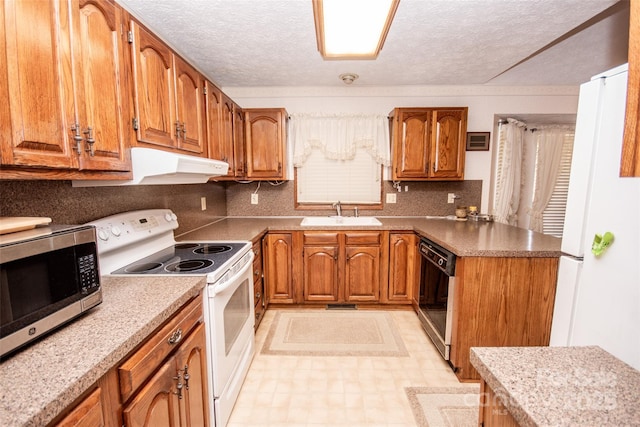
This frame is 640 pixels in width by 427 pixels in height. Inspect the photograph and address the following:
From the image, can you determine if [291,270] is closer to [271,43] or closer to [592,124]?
[271,43]

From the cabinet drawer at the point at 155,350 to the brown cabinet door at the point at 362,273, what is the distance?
1769 mm

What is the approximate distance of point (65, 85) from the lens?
94 centimetres

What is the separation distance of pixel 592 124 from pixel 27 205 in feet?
7.52

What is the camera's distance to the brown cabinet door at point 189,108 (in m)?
1.69

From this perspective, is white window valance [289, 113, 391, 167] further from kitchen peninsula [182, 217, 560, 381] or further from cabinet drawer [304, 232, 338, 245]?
cabinet drawer [304, 232, 338, 245]

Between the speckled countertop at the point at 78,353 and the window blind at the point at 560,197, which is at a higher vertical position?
the window blind at the point at 560,197

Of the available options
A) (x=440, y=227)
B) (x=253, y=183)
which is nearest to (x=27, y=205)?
(x=253, y=183)

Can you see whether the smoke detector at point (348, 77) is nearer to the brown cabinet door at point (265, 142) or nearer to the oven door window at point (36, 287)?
the brown cabinet door at point (265, 142)

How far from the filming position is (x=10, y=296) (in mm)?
708

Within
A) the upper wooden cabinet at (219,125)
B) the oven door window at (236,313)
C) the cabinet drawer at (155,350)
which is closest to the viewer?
the cabinet drawer at (155,350)

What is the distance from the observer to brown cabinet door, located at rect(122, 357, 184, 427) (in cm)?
84

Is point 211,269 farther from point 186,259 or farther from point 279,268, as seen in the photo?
point 279,268

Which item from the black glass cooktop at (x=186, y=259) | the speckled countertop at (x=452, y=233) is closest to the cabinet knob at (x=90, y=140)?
the black glass cooktop at (x=186, y=259)

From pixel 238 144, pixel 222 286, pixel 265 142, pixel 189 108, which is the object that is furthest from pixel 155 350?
pixel 265 142
